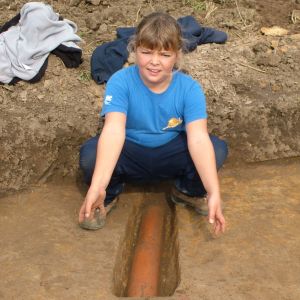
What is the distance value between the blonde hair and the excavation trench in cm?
105

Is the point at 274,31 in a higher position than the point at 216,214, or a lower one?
higher

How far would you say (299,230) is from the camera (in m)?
2.67

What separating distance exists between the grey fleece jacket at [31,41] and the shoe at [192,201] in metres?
1.31

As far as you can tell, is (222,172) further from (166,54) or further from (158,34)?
(158,34)

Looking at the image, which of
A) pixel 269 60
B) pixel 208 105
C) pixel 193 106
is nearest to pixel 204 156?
pixel 193 106

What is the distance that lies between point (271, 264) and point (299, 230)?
0.36 m

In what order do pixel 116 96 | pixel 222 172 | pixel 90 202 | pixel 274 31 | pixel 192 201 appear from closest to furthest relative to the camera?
pixel 90 202 < pixel 116 96 < pixel 192 201 < pixel 222 172 < pixel 274 31

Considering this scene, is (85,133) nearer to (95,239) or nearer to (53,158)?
(53,158)

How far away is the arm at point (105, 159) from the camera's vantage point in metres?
2.29

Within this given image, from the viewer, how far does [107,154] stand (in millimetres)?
2445

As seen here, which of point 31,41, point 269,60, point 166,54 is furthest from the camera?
point 269,60

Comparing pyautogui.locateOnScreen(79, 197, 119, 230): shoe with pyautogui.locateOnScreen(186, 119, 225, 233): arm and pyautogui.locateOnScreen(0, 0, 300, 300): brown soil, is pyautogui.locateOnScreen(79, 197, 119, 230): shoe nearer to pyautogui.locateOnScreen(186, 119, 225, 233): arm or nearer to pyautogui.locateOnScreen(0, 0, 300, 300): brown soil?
pyautogui.locateOnScreen(0, 0, 300, 300): brown soil

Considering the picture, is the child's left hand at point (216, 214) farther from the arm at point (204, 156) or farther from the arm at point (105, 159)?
the arm at point (105, 159)

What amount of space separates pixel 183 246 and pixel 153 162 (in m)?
0.49
